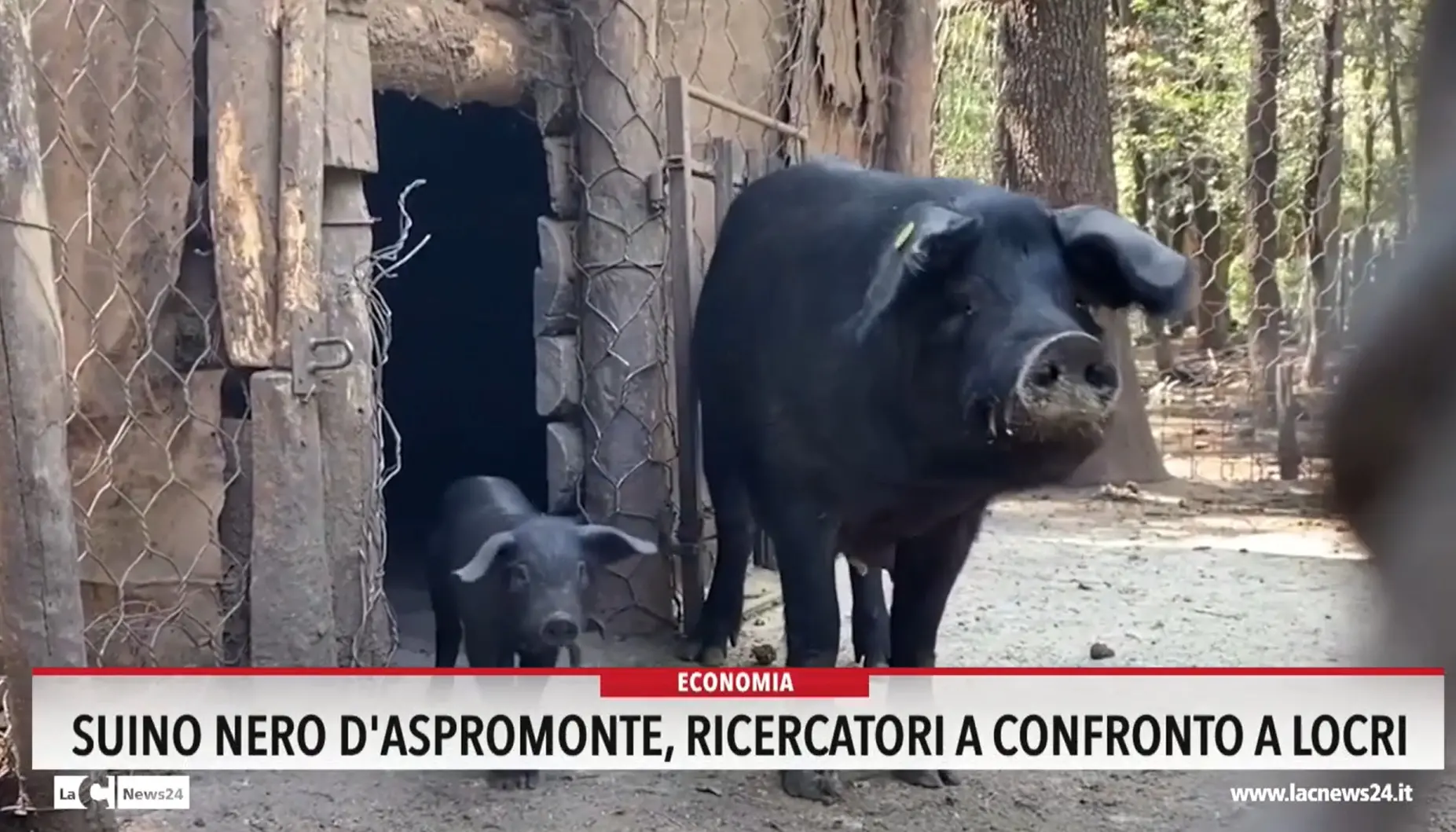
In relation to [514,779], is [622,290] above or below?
above

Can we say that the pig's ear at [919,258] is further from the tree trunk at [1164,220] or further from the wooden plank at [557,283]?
the tree trunk at [1164,220]

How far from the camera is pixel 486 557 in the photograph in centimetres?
205

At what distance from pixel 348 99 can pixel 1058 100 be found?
298cm

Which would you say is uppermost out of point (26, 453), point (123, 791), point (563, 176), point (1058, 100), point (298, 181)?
point (1058, 100)

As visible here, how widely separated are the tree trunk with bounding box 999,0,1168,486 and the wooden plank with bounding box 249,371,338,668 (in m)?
3.05

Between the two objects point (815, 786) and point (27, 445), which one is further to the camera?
point (815, 786)

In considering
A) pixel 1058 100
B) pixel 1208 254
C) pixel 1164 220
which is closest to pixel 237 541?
pixel 1058 100

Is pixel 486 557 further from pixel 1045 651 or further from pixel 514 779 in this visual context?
pixel 1045 651

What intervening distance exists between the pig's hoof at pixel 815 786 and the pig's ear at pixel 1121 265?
721 mm

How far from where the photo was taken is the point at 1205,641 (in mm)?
2793

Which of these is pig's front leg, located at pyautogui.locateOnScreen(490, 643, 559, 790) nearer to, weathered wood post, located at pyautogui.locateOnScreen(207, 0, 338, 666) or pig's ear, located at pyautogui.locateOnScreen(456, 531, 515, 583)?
pig's ear, located at pyautogui.locateOnScreen(456, 531, 515, 583)

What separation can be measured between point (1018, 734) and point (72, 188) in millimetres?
1413

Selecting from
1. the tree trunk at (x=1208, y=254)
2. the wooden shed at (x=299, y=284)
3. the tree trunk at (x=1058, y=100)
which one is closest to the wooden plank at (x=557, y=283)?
the wooden shed at (x=299, y=284)

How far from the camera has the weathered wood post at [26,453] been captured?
1.53m
